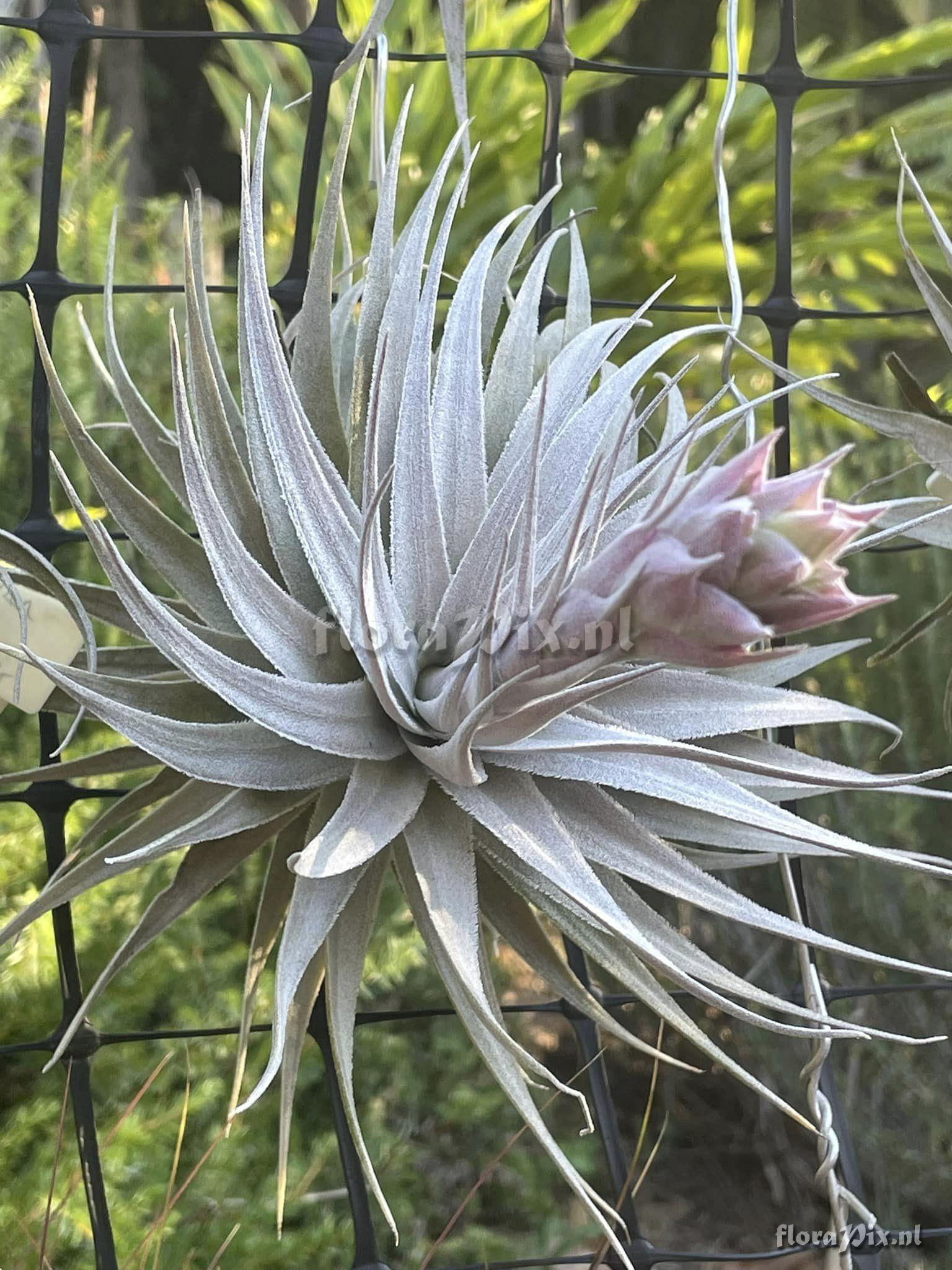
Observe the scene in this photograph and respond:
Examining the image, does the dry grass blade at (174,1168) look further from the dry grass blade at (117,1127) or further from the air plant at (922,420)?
Result: the air plant at (922,420)

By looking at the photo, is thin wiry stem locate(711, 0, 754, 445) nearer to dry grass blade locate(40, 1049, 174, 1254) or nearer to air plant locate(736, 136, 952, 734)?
air plant locate(736, 136, 952, 734)

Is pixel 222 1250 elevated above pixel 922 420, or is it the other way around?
pixel 922 420

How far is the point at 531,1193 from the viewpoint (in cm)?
140

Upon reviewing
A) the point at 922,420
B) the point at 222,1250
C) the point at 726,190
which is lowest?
the point at 222,1250

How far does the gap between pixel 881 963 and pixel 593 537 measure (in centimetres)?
22

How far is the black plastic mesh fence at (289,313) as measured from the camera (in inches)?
22.6

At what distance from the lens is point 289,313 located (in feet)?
2.02

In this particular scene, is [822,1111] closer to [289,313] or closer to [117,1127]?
[117,1127]

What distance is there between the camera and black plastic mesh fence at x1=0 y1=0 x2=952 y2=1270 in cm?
57

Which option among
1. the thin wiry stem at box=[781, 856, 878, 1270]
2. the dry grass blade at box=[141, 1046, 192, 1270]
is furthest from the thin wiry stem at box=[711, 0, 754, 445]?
the dry grass blade at box=[141, 1046, 192, 1270]

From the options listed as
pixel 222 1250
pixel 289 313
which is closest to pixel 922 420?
pixel 289 313

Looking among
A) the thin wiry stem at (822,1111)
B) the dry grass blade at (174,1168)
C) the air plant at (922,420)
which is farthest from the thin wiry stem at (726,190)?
the dry grass blade at (174,1168)

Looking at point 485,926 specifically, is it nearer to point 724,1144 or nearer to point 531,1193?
point 531,1193

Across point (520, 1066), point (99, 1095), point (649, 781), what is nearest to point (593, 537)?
point (649, 781)
